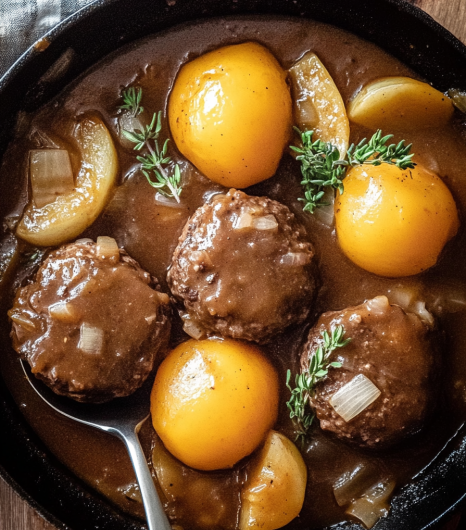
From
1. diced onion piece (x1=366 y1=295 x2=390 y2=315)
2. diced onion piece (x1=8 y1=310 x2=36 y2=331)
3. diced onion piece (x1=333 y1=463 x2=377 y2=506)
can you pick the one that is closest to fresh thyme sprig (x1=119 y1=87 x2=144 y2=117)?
diced onion piece (x1=8 y1=310 x2=36 y2=331)

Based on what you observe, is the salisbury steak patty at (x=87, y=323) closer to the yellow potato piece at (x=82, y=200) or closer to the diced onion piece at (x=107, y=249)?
the diced onion piece at (x=107, y=249)

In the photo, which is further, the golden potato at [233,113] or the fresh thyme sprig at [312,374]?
the golden potato at [233,113]

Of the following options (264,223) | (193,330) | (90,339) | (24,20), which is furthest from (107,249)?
(24,20)

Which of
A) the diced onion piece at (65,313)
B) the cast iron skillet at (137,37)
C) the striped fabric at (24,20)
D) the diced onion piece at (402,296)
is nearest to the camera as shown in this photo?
the diced onion piece at (65,313)

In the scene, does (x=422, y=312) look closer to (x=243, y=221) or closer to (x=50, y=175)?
(x=243, y=221)

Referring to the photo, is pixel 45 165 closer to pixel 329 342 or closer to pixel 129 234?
pixel 129 234

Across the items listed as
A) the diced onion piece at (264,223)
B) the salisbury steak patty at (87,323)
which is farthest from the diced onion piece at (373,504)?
the diced onion piece at (264,223)

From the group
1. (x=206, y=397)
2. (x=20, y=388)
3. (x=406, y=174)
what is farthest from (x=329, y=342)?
(x=20, y=388)
